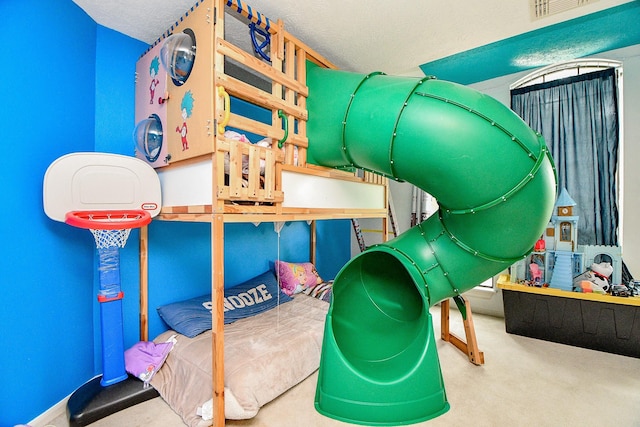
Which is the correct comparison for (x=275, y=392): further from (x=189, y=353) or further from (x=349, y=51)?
(x=349, y=51)

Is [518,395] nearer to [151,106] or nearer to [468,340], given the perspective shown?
[468,340]

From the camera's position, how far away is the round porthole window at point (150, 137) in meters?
2.03

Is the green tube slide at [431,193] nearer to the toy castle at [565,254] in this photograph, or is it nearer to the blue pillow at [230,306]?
the blue pillow at [230,306]

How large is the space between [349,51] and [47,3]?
203 cm

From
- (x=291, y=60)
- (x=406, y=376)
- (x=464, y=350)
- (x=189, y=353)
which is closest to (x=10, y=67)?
(x=291, y=60)

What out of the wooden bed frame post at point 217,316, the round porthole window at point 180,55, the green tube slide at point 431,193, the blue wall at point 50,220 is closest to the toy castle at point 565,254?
the green tube slide at point 431,193

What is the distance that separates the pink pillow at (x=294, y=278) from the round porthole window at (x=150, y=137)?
161 cm

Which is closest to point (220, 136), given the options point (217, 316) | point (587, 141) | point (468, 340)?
point (217, 316)

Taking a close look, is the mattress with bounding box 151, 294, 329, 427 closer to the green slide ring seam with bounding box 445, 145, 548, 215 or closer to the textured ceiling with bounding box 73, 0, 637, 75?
the green slide ring seam with bounding box 445, 145, 548, 215

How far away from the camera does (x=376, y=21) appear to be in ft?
6.95

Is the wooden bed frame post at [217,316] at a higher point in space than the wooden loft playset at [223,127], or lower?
lower

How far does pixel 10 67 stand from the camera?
1.52m

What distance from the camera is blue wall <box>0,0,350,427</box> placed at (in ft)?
5.02

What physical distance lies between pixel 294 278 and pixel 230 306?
836 mm
